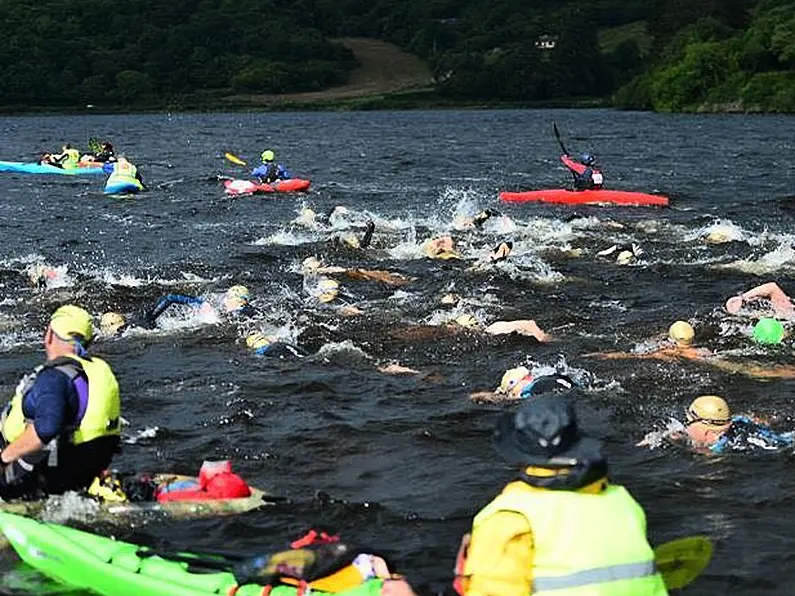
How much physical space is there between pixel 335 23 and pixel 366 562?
18026 cm

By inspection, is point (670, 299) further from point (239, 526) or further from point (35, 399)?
point (35, 399)

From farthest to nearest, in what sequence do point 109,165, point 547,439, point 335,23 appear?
point 335,23 → point 109,165 → point 547,439

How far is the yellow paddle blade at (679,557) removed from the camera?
635 cm

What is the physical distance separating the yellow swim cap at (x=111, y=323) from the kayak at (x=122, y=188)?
2017cm

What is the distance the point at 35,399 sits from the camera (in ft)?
26.0

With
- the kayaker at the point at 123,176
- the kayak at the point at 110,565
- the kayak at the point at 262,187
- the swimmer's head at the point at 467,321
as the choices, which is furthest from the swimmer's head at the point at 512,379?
the kayaker at the point at 123,176

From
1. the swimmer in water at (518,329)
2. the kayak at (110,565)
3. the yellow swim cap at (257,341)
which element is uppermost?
the kayak at (110,565)

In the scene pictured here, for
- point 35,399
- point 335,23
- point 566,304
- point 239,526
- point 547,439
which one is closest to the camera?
point 547,439

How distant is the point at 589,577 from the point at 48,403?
4.26 meters

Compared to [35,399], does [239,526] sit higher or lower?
lower

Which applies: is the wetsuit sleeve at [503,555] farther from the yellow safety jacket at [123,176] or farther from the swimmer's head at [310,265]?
the yellow safety jacket at [123,176]

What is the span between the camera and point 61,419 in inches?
313

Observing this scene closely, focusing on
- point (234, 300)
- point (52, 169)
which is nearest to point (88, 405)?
point (234, 300)

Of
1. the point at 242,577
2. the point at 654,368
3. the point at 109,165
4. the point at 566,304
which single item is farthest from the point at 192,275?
the point at 109,165
